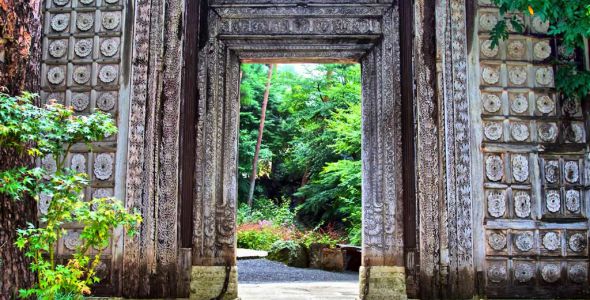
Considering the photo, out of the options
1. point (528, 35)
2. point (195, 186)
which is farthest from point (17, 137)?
point (528, 35)

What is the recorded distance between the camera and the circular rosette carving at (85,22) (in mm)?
5672

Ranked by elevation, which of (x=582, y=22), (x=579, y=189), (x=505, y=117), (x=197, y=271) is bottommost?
(x=197, y=271)

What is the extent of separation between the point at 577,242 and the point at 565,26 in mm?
2180

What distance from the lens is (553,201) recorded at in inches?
214

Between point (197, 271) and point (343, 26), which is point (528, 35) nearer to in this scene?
point (343, 26)

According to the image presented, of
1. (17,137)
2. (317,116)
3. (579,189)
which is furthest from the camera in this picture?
(317,116)

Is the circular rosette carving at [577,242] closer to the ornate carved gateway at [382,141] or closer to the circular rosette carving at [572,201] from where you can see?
the ornate carved gateway at [382,141]

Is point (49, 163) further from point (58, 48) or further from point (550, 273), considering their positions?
point (550, 273)

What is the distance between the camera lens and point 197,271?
5.51 metres

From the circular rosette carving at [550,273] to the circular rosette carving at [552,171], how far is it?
34.8 inches

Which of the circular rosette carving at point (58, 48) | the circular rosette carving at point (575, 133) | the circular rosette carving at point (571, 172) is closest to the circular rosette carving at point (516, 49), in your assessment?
the circular rosette carving at point (575, 133)

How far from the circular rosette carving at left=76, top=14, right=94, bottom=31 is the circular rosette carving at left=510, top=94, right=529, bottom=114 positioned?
458 cm

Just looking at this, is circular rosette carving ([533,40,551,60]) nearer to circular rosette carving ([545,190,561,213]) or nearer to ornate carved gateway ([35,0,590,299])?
ornate carved gateway ([35,0,590,299])

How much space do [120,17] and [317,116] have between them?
9763 millimetres
